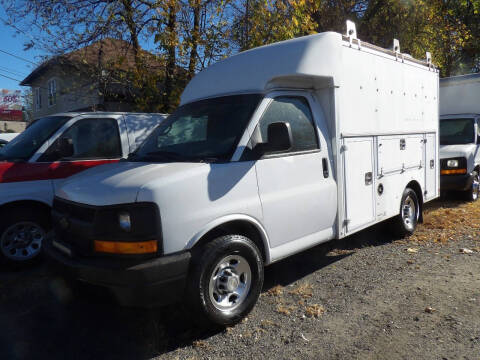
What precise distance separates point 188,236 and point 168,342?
3.15ft

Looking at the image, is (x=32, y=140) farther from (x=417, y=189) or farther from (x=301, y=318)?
(x=417, y=189)

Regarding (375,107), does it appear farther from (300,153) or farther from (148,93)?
(148,93)

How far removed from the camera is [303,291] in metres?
4.33

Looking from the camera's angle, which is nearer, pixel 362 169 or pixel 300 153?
pixel 300 153

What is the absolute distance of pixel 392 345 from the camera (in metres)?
3.26

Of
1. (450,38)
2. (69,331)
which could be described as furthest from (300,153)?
(450,38)

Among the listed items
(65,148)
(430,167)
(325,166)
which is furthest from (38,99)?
(325,166)

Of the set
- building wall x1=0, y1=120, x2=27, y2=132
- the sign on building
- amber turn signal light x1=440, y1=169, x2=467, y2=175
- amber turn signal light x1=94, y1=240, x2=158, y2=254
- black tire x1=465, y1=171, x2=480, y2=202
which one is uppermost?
the sign on building

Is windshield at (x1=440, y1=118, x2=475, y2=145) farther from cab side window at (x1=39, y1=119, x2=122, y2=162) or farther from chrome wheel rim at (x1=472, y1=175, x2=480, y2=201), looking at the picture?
cab side window at (x1=39, y1=119, x2=122, y2=162)

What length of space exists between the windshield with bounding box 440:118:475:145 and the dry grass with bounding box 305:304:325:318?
22.6ft

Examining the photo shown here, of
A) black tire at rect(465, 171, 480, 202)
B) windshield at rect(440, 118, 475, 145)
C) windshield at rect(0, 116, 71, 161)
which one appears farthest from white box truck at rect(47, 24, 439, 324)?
windshield at rect(440, 118, 475, 145)

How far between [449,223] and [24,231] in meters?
6.50

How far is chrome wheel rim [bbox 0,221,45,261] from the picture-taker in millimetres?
5195

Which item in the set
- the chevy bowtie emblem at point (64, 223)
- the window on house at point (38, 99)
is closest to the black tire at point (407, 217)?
the chevy bowtie emblem at point (64, 223)
